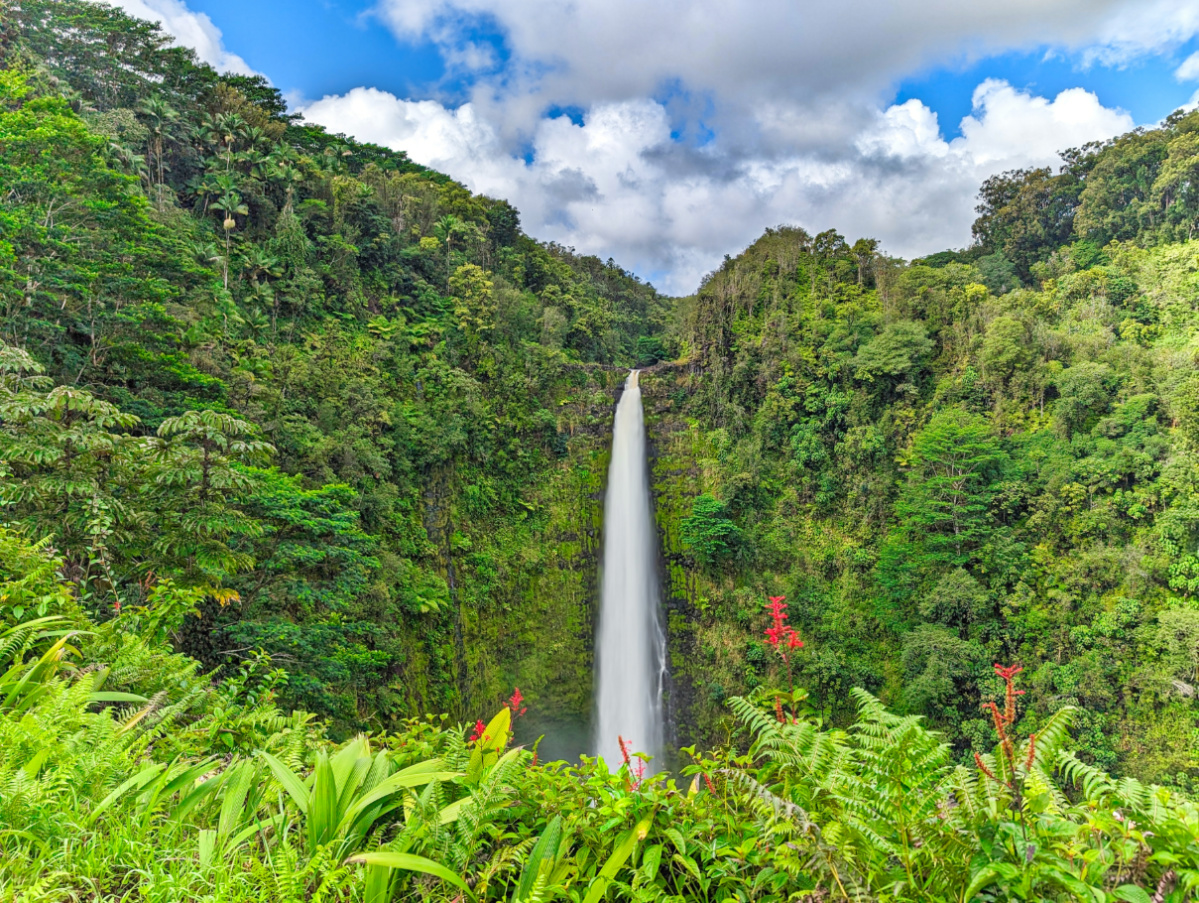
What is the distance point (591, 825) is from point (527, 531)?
17.0m

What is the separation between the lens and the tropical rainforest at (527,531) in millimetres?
1249

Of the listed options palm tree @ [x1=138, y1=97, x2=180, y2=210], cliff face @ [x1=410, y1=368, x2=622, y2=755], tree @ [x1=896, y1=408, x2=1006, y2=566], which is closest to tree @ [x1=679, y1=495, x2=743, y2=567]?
cliff face @ [x1=410, y1=368, x2=622, y2=755]

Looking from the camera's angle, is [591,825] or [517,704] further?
Answer: [517,704]

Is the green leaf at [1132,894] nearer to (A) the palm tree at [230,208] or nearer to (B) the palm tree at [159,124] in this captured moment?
(A) the palm tree at [230,208]

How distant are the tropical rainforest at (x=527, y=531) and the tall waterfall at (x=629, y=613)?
561 millimetres

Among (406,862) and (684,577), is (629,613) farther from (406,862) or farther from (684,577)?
(406,862)

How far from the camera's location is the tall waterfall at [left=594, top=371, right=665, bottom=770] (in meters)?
16.7

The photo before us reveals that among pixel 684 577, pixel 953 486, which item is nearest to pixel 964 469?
pixel 953 486

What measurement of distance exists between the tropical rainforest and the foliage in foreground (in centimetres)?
1

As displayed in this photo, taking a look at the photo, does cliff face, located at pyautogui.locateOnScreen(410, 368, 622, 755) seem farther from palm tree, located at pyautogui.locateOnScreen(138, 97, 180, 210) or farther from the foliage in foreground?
the foliage in foreground

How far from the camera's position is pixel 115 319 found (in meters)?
8.59

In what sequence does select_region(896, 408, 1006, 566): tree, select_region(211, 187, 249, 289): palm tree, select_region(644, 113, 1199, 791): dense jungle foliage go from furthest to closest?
select_region(211, 187, 249, 289): palm tree < select_region(896, 408, 1006, 566): tree < select_region(644, 113, 1199, 791): dense jungle foliage

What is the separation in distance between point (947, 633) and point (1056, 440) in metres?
5.76

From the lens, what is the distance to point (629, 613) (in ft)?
58.7
